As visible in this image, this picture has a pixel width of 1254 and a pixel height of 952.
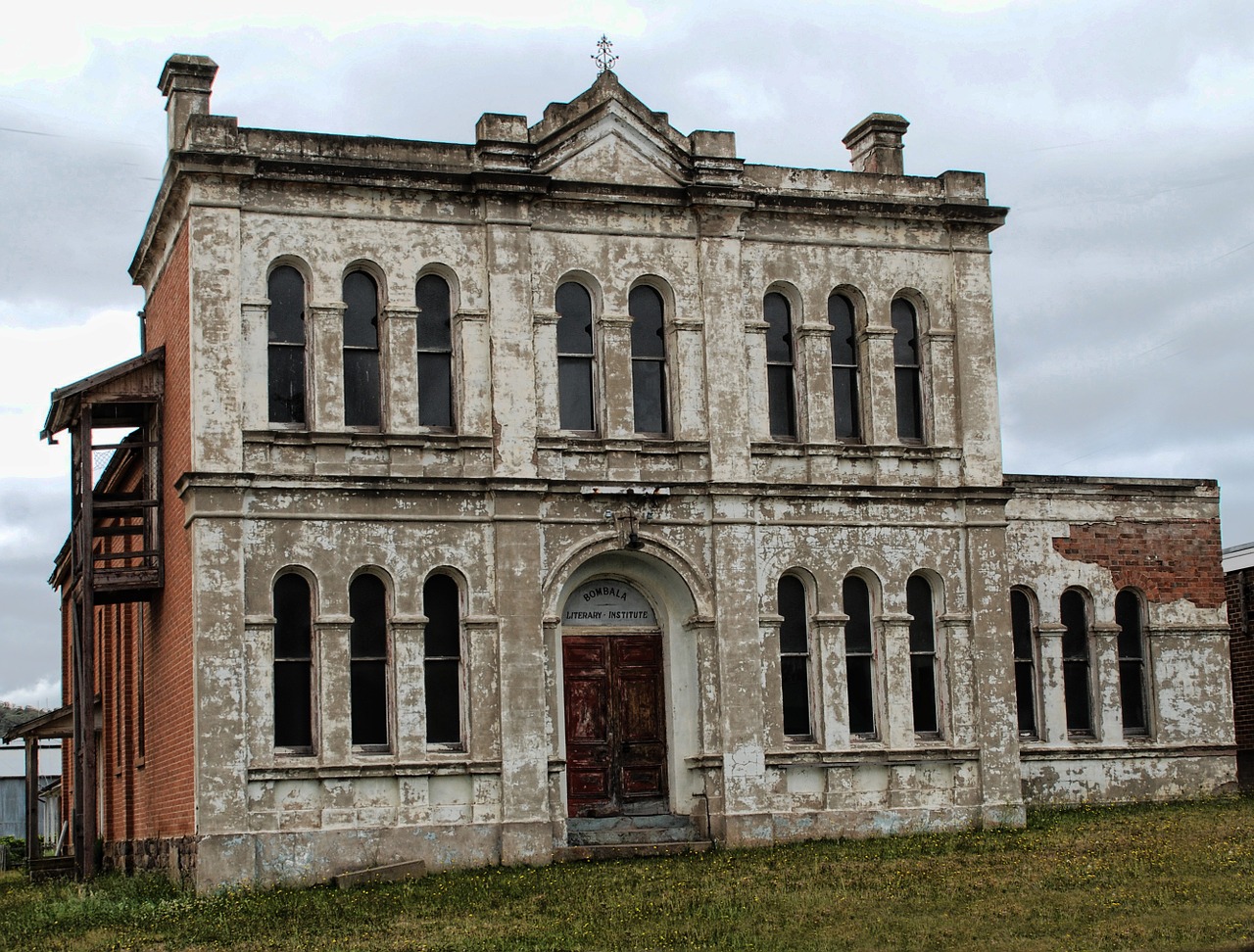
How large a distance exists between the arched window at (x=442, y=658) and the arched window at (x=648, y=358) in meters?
3.60

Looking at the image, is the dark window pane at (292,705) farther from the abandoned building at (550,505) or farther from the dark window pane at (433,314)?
the dark window pane at (433,314)

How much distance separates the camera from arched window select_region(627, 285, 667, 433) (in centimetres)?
2308

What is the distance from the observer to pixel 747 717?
22.4 meters

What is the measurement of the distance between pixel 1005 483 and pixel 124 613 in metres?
14.1

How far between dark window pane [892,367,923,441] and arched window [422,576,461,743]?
7.19 meters

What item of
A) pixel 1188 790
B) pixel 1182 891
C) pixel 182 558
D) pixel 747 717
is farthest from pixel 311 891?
pixel 1188 790

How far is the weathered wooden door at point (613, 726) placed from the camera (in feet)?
73.7

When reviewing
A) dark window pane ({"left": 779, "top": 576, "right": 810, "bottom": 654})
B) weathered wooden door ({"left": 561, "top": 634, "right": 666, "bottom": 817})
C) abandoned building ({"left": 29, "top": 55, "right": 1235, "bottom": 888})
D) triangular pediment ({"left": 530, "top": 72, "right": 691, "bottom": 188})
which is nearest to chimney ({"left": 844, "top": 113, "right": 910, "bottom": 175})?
abandoned building ({"left": 29, "top": 55, "right": 1235, "bottom": 888})

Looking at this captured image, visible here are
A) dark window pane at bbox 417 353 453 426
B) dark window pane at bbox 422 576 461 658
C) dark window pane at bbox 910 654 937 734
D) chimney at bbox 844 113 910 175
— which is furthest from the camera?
chimney at bbox 844 113 910 175

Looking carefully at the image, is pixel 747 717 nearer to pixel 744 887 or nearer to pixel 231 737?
pixel 744 887

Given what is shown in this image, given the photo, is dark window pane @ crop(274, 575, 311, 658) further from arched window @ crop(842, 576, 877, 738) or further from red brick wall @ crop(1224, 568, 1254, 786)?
red brick wall @ crop(1224, 568, 1254, 786)

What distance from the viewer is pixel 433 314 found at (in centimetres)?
2222

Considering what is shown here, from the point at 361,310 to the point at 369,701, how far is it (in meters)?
5.12

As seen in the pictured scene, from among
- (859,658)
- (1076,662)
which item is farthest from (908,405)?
(1076,662)
